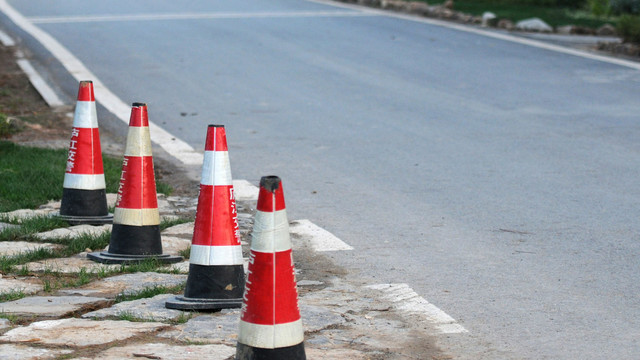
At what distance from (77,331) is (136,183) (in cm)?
137

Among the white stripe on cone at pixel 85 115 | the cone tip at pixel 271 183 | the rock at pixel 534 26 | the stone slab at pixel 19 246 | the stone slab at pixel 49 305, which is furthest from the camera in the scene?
the rock at pixel 534 26

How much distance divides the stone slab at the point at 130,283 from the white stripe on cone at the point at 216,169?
686 mm

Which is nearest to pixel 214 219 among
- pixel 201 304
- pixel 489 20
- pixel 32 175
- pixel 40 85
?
pixel 201 304

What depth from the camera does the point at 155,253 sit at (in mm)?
5859

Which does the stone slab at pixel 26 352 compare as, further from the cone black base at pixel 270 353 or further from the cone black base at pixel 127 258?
the cone black base at pixel 127 258

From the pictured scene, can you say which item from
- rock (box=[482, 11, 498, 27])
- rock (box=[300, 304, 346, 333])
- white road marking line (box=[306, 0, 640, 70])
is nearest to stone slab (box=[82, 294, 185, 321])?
rock (box=[300, 304, 346, 333])

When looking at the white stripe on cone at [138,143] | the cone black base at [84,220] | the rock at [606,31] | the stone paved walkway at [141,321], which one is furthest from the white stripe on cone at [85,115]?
the rock at [606,31]

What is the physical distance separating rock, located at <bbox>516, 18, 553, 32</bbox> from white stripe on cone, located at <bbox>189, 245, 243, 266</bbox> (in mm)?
13986

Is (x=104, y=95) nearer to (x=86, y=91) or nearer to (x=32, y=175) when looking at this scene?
(x=32, y=175)

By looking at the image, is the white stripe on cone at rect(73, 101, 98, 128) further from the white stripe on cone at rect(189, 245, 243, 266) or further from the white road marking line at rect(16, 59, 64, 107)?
the white road marking line at rect(16, 59, 64, 107)

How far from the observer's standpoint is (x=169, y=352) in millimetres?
4270

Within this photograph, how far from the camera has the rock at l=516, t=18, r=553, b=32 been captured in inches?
714

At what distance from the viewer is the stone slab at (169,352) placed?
4211mm

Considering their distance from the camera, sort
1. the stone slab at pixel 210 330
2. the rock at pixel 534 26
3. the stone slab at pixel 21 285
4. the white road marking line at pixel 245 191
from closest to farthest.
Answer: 1. the stone slab at pixel 210 330
2. the stone slab at pixel 21 285
3. the white road marking line at pixel 245 191
4. the rock at pixel 534 26
